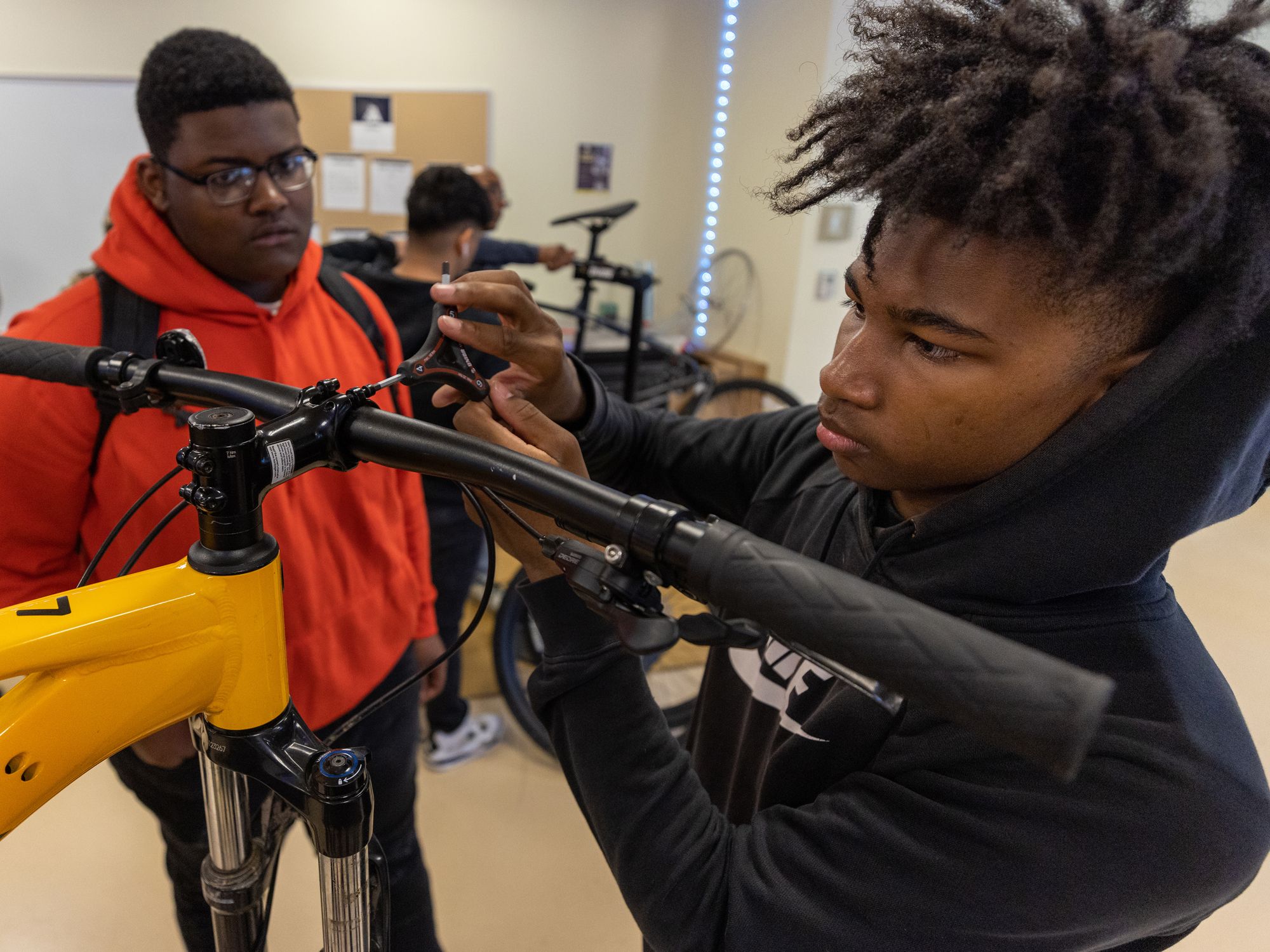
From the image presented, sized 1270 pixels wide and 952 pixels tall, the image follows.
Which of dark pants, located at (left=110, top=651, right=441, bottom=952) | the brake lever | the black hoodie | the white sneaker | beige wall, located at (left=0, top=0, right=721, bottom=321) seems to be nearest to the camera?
the brake lever

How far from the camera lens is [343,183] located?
3686 millimetres

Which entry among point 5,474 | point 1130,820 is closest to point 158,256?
point 5,474

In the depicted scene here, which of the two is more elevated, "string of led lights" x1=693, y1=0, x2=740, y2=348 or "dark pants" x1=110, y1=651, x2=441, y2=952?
"string of led lights" x1=693, y1=0, x2=740, y2=348

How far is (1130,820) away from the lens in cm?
50

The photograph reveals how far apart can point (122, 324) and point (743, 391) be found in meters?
2.62

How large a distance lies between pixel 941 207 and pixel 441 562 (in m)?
1.59

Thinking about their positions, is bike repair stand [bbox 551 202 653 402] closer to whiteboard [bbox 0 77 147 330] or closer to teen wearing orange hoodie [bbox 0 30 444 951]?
teen wearing orange hoodie [bbox 0 30 444 951]

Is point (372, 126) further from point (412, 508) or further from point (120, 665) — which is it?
point (120, 665)

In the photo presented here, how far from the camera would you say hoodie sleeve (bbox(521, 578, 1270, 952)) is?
0.51m

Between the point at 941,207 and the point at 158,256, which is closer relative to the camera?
the point at 941,207

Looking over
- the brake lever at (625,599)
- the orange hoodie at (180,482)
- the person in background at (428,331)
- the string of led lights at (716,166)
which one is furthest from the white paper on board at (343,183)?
the brake lever at (625,599)

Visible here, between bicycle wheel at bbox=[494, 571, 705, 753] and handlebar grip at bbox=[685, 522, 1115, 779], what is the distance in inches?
69.4

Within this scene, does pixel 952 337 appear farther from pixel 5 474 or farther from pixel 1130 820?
pixel 5 474

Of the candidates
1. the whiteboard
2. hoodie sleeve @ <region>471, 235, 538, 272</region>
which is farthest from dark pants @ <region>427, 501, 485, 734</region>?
the whiteboard
